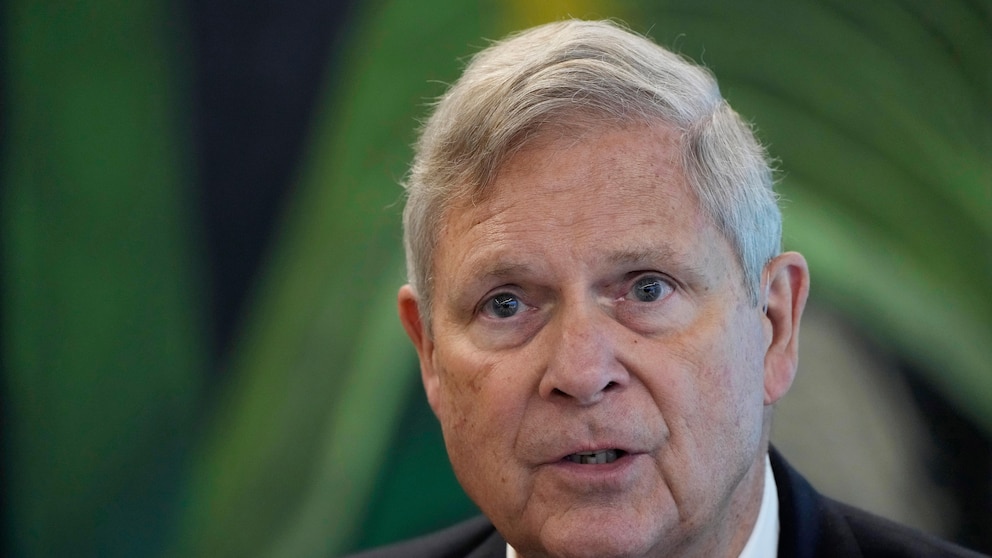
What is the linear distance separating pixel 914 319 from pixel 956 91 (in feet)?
1.81

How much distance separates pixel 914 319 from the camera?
2281 millimetres

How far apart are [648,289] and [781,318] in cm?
34

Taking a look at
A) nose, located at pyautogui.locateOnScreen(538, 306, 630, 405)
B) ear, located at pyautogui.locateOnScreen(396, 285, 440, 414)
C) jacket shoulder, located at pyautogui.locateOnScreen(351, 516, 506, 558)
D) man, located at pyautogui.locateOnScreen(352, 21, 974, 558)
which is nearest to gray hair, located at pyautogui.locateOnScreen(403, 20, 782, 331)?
man, located at pyautogui.locateOnScreen(352, 21, 974, 558)

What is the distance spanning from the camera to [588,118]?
1.62 m

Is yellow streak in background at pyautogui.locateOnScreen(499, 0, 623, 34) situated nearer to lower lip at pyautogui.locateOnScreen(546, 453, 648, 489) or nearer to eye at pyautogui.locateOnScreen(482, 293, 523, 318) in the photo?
eye at pyautogui.locateOnScreen(482, 293, 523, 318)

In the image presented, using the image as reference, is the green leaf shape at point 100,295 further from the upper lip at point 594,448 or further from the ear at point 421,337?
the upper lip at point 594,448

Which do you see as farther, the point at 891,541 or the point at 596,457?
the point at 891,541

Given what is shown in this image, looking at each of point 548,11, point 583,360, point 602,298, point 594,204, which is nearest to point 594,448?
point 583,360

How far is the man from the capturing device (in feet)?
5.08

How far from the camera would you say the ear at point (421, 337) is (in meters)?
1.90

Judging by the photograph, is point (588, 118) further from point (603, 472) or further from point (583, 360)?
point (603, 472)

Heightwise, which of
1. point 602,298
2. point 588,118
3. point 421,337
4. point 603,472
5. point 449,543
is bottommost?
point 449,543

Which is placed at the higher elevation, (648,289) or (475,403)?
(648,289)

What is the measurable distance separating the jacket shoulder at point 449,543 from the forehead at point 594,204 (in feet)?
2.84
